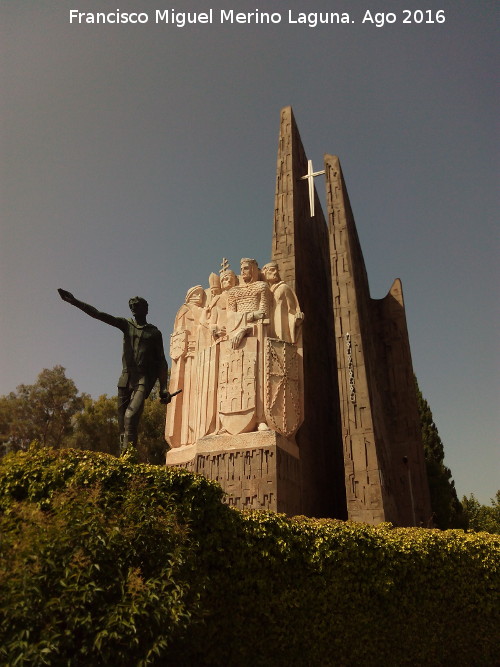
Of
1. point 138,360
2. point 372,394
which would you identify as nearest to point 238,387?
point 372,394

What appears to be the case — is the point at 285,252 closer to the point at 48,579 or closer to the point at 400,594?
the point at 400,594

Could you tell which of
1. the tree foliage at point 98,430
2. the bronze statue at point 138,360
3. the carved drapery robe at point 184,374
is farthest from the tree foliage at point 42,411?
the bronze statue at point 138,360

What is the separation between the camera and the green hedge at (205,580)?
3992 mm

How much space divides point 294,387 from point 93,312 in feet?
17.1

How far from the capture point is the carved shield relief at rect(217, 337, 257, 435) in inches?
437

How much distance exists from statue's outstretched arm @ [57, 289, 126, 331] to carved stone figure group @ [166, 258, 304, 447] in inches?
145

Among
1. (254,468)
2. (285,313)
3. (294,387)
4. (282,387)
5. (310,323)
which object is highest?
(310,323)

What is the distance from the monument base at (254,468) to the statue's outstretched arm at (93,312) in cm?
Answer: 382

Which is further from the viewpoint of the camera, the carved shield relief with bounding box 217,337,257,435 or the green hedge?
the carved shield relief with bounding box 217,337,257,435

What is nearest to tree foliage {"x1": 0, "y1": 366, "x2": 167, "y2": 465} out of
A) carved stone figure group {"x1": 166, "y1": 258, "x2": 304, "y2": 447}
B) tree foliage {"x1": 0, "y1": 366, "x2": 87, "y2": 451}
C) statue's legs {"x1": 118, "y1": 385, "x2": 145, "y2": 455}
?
tree foliage {"x1": 0, "y1": 366, "x2": 87, "y2": 451}

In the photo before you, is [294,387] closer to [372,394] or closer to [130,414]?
[372,394]

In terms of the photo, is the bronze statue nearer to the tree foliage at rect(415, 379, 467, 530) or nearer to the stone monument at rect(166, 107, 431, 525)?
the stone monument at rect(166, 107, 431, 525)

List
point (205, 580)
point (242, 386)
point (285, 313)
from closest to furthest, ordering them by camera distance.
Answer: point (205, 580), point (242, 386), point (285, 313)

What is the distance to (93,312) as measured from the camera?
785 cm
